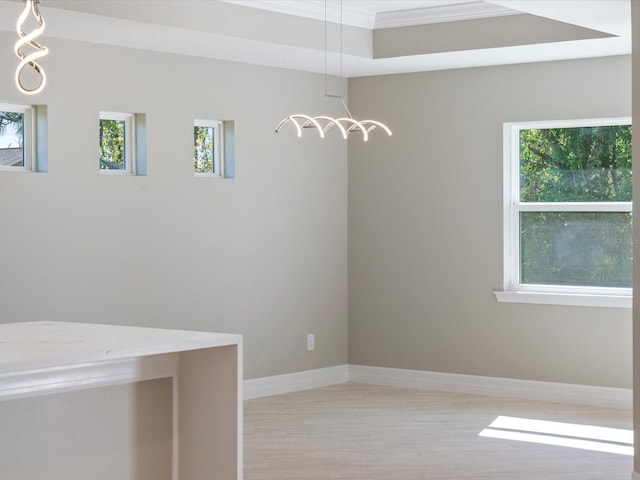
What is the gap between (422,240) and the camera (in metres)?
7.55

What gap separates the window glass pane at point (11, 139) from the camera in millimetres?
5965

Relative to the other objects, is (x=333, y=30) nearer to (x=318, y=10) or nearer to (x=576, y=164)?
(x=318, y=10)

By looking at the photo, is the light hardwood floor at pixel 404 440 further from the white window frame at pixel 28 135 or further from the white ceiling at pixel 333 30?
the white ceiling at pixel 333 30

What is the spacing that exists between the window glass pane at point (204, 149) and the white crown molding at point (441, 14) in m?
1.37

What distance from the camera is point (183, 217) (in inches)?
266

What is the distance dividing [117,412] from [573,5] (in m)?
3.03

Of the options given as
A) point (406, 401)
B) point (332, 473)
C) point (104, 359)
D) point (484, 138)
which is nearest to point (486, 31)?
point (484, 138)

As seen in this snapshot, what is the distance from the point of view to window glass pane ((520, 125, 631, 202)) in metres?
6.89

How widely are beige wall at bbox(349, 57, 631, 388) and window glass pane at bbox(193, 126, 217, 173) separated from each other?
A: 126 centimetres

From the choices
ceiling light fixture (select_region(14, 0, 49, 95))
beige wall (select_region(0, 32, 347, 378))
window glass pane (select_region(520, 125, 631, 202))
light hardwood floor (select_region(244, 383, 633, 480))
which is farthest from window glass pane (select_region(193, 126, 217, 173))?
ceiling light fixture (select_region(14, 0, 49, 95))

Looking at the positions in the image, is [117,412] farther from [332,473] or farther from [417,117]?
[417,117]

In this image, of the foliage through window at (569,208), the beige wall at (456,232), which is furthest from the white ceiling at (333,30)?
the foliage through window at (569,208)

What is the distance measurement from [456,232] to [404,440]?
6.78 ft

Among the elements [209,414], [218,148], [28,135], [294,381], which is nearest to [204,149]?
[218,148]
